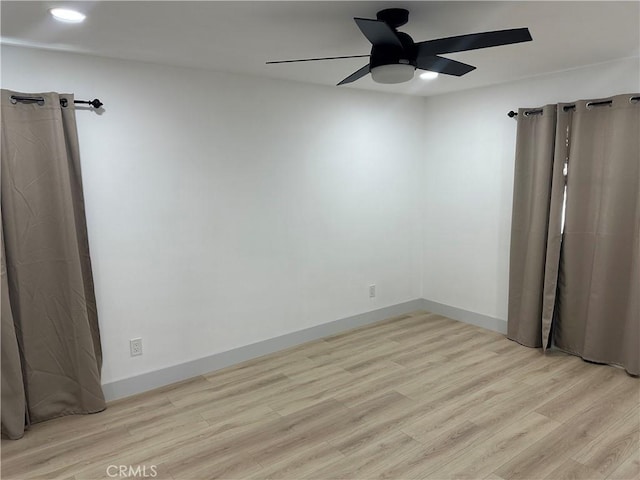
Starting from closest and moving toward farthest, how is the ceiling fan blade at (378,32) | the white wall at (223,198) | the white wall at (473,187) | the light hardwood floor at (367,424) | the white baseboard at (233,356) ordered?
1. the ceiling fan blade at (378,32)
2. the light hardwood floor at (367,424)
3. the white wall at (223,198)
4. the white baseboard at (233,356)
5. the white wall at (473,187)

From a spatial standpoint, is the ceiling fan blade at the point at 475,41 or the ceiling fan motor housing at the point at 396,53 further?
the ceiling fan motor housing at the point at 396,53

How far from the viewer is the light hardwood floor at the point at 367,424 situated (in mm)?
2326

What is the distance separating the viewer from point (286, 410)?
290cm

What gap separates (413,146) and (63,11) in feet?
11.4

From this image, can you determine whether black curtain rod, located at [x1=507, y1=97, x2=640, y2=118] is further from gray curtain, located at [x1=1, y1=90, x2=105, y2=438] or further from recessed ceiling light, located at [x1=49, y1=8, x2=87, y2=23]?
gray curtain, located at [x1=1, y1=90, x2=105, y2=438]

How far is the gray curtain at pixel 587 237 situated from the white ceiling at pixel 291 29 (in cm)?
53

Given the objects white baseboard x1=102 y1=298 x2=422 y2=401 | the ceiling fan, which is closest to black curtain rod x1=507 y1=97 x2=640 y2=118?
the ceiling fan

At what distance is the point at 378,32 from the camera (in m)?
1.92

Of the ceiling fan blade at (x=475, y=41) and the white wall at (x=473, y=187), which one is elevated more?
the ceiling fan blade at (x=475, y=41)

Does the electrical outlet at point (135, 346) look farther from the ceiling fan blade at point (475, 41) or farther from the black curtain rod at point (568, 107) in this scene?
the black curtain rod at point (568, 107)

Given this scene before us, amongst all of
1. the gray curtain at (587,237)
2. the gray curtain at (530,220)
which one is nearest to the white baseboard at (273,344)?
the gray curtain at (530,220)

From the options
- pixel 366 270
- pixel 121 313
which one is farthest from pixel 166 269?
pixel 366 270

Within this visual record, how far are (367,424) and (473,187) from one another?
2.66 metres

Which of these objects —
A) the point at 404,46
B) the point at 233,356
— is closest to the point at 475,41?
the point at 404,46
